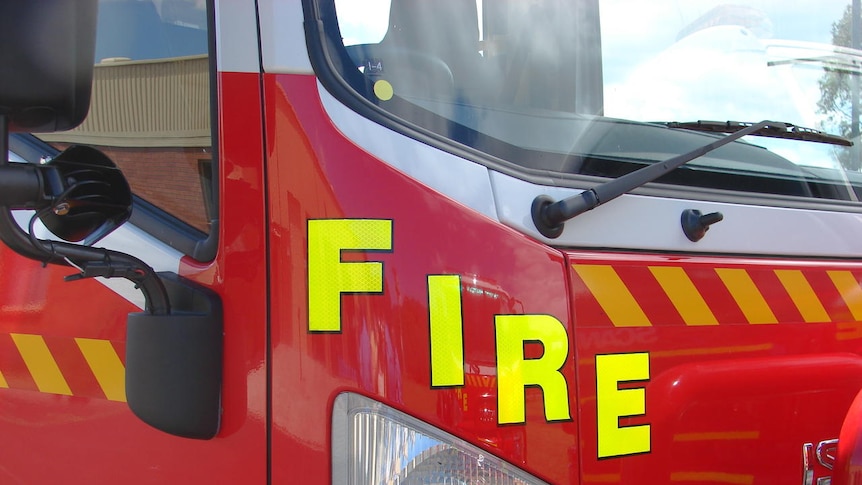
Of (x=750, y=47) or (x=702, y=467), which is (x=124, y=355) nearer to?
(x=702, y=467)

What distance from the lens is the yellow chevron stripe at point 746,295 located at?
1454 millimetres

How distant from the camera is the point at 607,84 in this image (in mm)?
1548

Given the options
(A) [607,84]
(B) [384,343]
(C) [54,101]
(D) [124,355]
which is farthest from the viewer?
(A) [607,84]

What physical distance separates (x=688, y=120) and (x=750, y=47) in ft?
0.99

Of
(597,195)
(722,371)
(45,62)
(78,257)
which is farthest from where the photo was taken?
(722,371)

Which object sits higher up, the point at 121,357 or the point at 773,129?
the point at 773,129

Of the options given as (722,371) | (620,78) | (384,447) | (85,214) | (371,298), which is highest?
(620,78)

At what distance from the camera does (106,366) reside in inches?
54.2

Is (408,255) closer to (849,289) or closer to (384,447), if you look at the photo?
(384,447)

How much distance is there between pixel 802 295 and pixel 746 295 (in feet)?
0.52

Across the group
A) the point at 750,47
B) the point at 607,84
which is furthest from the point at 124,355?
the point at 750,47

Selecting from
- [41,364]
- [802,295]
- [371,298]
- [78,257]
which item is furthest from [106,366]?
[802,295]

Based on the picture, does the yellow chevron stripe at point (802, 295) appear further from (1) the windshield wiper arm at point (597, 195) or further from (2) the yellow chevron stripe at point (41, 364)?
(2) the yellow chevron stripe at point (41, 364)

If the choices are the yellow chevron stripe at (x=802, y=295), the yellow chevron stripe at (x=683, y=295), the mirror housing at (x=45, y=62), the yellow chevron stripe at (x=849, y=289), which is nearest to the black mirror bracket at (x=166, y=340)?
the mirror housing at (x=45, y=62)
